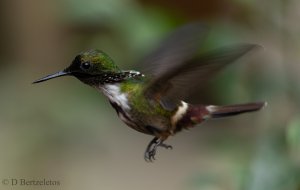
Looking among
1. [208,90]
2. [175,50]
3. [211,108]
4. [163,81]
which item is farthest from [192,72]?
[208,90]

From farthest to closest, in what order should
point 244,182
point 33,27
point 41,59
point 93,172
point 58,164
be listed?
point 33,27, point 93,172, point 41,59, point 58,164, point 244,182

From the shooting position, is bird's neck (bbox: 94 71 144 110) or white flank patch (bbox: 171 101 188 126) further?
white flank patch (bbox: 171 101 188 126)

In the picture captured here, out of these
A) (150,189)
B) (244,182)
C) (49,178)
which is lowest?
(150,189)

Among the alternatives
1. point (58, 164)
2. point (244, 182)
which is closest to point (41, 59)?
point (58, 164)

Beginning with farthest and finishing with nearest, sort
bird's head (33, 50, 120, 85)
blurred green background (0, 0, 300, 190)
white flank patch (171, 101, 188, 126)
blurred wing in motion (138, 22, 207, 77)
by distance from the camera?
1. blurred green background (0, 0, 300, 190)
2. white flank patch (171, 101, 188, 126)
3. blurred wing in motion (138, 22, 207, 77)
4. bird's head (33, 50, 120, 85)

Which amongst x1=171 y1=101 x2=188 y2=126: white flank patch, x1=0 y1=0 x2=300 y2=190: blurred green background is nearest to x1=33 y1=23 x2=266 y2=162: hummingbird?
x1=171 y1=101 x2=188 y2=126: white flank patch

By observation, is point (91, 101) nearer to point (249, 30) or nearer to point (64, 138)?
point (64, 138)

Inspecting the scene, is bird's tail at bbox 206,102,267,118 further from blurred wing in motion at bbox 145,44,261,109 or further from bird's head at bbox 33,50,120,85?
bird's head at bbox 33,50,120,85

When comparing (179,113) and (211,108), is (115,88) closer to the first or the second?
(179,113)
